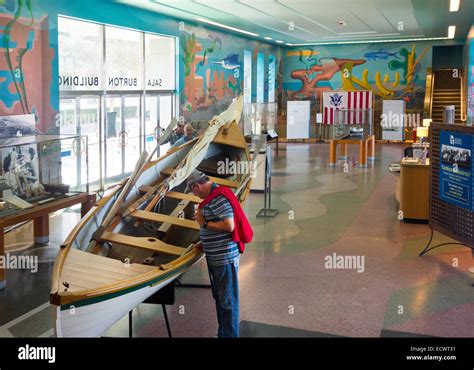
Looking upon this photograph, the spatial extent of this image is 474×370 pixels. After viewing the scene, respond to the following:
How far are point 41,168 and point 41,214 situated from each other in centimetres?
93

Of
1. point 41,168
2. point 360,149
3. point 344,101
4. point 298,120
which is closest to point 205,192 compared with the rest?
point 41,168

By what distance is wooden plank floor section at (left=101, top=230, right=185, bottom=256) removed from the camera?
228 inches

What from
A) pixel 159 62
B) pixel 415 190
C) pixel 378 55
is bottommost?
pixel 415 190

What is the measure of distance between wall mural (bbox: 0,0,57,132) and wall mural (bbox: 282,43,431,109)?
17.1 meters

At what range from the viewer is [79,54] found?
1268 centimetres

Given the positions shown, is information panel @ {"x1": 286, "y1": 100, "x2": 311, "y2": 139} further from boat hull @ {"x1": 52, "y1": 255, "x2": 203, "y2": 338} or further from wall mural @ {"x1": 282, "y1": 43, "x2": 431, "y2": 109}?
boat hull @ {"x1": 52, "y1": 255, "x2": 203, "y2": 338}

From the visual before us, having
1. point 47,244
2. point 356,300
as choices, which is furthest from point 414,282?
point 47,244

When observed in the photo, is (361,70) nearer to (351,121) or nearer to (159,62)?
(351,121)

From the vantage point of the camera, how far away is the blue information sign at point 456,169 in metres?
7.16

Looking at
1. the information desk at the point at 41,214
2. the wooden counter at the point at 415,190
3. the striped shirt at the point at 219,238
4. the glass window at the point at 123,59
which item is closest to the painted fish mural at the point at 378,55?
the glass window at the point at 123,59

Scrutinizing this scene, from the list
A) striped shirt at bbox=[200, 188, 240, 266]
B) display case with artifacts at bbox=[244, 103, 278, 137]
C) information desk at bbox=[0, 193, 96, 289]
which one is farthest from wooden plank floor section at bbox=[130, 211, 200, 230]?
display case with artifacts at bbox=[244, 103, 278, 137]

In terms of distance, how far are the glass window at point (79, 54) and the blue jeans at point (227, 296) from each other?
8110 millimetres

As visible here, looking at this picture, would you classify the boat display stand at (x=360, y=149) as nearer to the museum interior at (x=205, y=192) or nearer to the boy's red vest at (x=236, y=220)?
the museum interior at (x=205, y=192)
